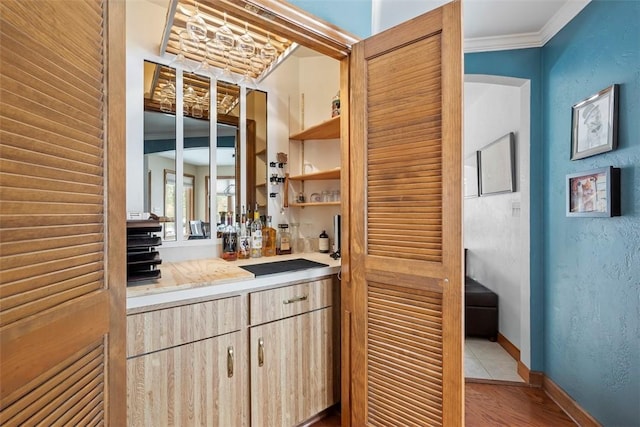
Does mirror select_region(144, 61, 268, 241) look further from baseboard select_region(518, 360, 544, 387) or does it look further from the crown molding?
A: baseboard select_region(518, 360, 544, 387)

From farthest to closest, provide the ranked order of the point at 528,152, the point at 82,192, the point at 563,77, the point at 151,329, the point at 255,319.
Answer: the point at 528,152, the point at 563,77, the point at 255,319, the point at 151,329, the point at 82,192

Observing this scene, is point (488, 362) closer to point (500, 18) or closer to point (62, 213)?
point (500, 18)

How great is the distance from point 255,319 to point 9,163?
45.4 inches

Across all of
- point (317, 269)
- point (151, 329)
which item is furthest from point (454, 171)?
point (151, 329)

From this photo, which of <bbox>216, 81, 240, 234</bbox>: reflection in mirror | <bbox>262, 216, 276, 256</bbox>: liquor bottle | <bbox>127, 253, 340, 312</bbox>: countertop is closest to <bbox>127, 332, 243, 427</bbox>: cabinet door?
<bbox>127, 253, 340, 312</bbox>: countertop

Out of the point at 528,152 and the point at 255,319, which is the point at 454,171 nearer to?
the point at 255,319

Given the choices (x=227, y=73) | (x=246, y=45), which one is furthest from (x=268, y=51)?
(x=227, y=73)

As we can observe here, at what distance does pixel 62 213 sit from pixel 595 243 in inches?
98.4

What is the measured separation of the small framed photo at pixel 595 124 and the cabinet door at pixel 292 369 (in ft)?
5.94

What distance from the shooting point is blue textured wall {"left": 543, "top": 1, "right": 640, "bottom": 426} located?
1520 millimetres

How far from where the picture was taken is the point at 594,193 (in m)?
1.71

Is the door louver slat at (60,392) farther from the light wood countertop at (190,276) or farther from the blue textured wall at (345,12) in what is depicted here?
the blue textured wall at (345,12)

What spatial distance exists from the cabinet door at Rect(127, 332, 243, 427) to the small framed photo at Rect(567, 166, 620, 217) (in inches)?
81.0

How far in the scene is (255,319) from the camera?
1.52 m
